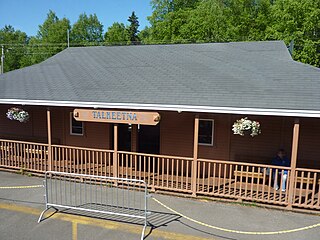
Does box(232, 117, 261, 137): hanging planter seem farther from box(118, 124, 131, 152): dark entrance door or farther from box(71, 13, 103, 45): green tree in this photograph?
box(71, 13, 103, 45): green tree

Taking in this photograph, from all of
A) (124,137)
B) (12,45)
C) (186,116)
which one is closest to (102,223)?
(186,116)

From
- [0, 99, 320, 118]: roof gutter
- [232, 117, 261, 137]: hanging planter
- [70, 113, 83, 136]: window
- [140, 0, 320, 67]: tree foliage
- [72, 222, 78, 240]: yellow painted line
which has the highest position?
[140, 0, 320, 67]: tree foliage

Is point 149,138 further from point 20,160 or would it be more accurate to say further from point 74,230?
point 74,230

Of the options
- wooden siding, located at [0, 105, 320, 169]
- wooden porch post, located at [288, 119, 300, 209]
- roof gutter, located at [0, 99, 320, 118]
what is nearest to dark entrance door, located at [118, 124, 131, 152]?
wooden siding, located at [0, 105, 320, 169]

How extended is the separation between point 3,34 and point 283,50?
6869 centimetres

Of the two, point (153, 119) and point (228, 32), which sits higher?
point (228, 32)

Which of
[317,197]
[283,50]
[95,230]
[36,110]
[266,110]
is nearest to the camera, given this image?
[95,230]

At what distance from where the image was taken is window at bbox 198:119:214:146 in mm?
10203

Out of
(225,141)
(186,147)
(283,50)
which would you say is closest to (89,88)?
(186,147)

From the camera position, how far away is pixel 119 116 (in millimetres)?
9000

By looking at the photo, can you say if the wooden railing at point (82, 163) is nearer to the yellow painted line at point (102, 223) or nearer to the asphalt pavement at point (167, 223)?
the asphalt pavement at point (167, 223)

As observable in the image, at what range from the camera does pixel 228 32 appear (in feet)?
100

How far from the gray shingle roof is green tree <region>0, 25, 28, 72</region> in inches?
Answer: 2115

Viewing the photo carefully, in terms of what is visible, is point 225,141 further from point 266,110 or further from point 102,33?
point 102,33
